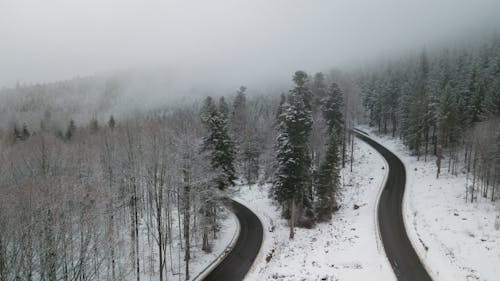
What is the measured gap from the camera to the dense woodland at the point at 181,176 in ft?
46.1

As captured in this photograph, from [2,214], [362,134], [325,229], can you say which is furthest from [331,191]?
[362,134]

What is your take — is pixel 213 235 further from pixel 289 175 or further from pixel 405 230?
pixel 405 230

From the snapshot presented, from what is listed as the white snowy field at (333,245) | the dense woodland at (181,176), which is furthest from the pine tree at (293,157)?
the white snowy field at (333,245)

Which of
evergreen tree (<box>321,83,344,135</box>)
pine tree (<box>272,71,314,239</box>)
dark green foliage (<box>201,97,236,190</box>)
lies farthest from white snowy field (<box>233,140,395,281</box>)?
evergreen tree (<box>321,83,344,135</box>)

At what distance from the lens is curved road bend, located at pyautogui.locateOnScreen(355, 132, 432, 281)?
2042cm

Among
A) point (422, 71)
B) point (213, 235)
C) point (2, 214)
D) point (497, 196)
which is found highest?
point (422, 71)

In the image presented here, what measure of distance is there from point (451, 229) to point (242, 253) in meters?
20.0

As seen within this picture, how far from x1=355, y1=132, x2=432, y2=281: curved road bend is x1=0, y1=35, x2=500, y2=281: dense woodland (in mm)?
5814

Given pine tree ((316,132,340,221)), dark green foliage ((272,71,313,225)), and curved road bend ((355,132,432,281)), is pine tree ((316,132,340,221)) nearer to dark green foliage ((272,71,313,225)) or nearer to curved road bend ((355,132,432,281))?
dark green foliage ((272,71,313,225))

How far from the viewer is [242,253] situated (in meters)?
27.7

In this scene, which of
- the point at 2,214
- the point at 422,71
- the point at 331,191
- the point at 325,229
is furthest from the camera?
the point at 422,71

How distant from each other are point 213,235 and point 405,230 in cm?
2003

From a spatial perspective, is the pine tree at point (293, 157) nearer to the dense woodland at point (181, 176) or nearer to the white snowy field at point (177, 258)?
the dense woodland at point (181, 176)

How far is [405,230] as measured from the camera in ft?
89.6
